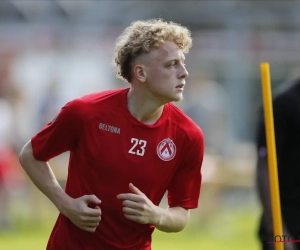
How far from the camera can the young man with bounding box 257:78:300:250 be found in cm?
559

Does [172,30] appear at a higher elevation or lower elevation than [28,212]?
lower

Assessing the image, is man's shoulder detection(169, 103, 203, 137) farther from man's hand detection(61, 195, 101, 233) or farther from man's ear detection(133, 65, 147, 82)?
man's hand detection(61, 195, 101, 233)

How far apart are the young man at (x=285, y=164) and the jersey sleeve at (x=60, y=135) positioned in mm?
1204

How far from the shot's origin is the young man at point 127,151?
5.20 meters

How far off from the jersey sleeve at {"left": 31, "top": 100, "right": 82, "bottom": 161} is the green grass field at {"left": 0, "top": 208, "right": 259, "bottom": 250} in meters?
5.99

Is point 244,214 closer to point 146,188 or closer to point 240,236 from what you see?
point 240,236

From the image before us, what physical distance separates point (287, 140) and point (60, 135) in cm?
145

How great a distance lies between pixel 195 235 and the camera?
13.3m

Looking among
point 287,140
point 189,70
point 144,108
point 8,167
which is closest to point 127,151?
point 144,108

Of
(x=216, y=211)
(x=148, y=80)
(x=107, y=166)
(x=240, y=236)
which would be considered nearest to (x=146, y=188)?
(x=107, y=166)

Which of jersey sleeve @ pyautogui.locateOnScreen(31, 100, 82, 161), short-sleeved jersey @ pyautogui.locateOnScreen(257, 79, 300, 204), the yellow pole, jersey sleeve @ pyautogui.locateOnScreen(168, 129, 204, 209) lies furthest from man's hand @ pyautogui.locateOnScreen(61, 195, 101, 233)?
short-sleeved jersey @ pyautogui.locateOnScreen(257, 79, 300, 204)

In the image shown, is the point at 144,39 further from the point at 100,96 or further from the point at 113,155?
the point at 113,155

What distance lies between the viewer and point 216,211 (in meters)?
14.6

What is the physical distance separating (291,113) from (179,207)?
0.91 meters
